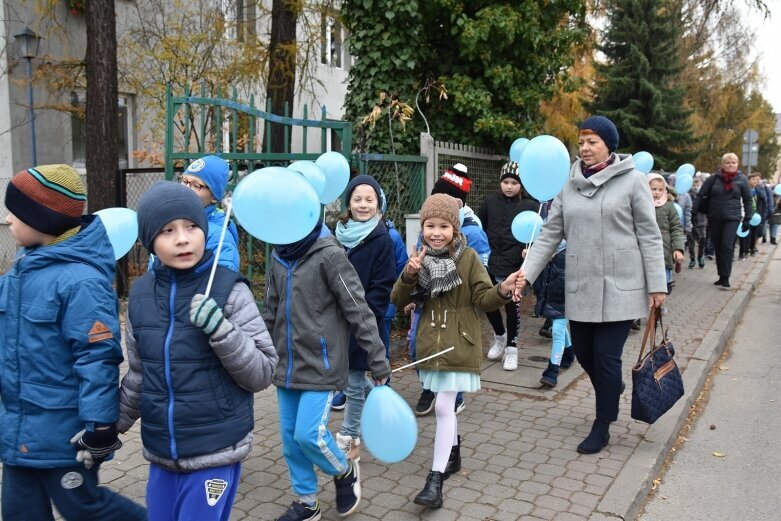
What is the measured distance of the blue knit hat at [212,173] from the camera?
3.87m

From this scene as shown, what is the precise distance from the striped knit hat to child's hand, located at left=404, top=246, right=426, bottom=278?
171cm

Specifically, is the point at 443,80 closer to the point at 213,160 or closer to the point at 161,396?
the point at 213,160

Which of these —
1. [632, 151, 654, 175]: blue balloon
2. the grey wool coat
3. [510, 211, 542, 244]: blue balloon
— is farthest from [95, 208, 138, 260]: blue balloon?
[632, 151, 654, 175]: blue balloon

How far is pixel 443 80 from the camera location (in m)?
8.33

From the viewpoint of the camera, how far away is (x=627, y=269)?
4.29 m

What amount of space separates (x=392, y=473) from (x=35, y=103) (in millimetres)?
12229

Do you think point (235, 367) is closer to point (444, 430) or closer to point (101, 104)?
point (444, 430)

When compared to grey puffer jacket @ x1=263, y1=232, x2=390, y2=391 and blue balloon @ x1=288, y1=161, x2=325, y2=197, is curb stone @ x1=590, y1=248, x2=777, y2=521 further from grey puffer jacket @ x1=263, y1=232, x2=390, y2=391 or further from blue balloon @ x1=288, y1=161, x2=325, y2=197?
blue balloon @ x1=288, y1=161, x2=325, y2=197

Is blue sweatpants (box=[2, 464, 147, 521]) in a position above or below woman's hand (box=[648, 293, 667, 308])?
below

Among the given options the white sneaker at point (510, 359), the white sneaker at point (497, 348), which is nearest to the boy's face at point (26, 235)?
the white sneaker at point (510, 359)

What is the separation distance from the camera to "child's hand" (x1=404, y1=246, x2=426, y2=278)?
3648 mm

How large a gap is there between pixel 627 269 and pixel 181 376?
2907 millimetres

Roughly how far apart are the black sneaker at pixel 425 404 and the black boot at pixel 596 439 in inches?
44.9

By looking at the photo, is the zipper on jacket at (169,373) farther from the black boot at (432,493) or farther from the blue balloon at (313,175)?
the blue balloon at (313,175)
